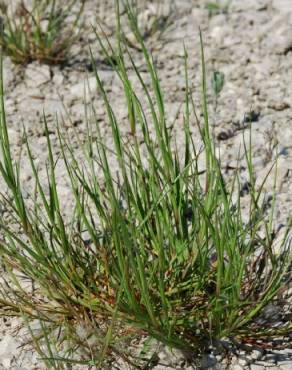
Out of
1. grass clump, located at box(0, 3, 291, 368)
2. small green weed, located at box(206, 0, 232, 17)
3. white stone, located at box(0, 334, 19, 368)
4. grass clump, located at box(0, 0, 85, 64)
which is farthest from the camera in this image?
small green weed, located at box(206, 0, 232, 17)

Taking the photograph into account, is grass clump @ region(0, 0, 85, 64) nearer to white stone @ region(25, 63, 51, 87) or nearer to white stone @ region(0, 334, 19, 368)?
white stone @ region(25, 63, 51, 87)

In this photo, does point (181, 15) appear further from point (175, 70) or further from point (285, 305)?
point (285, 305)

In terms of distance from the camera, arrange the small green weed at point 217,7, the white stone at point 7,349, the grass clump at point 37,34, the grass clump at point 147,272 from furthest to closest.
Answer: the small green weed at point 217,7 < the grass clump at point 37,34 < the white stone at point 7,349 < the grass clump at point 147,272

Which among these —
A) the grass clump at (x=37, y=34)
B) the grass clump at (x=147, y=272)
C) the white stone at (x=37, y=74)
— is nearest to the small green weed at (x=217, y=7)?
the grass clump at (x=37, y=34)

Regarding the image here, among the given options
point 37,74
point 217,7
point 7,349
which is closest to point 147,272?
point 7,349

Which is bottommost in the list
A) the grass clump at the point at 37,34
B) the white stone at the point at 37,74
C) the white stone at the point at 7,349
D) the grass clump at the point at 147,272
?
the white stone at the point at 7,349

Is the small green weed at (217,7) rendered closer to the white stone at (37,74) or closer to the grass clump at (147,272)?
the white stone at (37,74)

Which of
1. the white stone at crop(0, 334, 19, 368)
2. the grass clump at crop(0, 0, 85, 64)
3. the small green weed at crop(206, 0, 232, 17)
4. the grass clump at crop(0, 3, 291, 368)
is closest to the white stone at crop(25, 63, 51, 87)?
the grass clump at crop(0, 0, 85, 64)

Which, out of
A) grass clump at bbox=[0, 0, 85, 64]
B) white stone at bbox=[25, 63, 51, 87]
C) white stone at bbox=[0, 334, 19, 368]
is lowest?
white stone at bbox=[0, 334, 19, 368]
